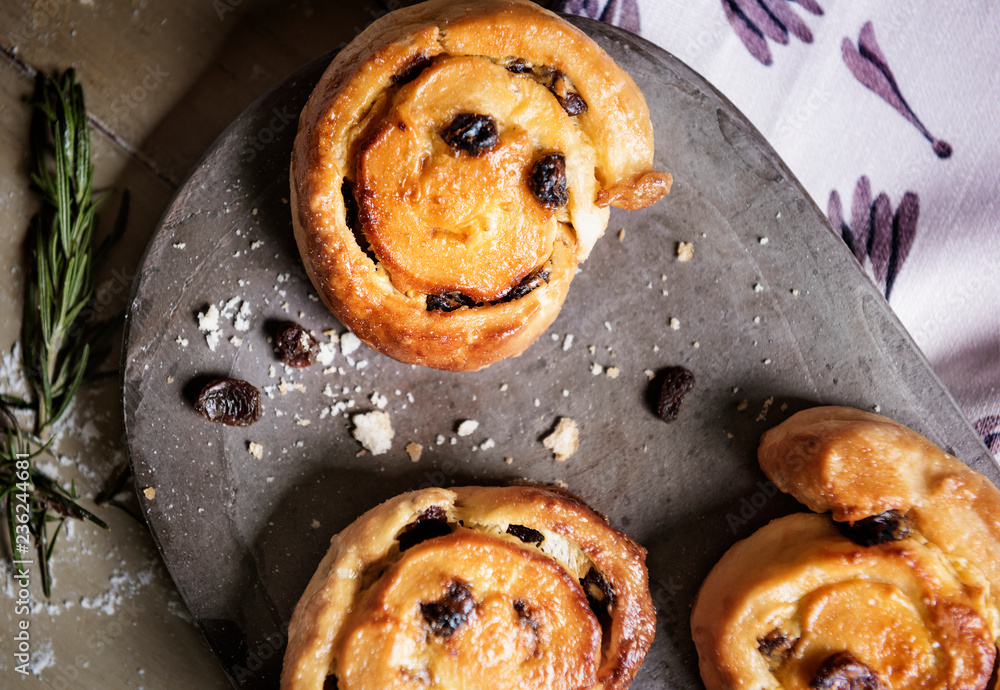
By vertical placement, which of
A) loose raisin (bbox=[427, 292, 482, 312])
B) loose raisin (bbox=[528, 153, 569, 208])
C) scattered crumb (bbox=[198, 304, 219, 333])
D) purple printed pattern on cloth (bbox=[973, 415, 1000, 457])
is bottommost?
scattered crumb (bbox=[198, 304, 219, 333])

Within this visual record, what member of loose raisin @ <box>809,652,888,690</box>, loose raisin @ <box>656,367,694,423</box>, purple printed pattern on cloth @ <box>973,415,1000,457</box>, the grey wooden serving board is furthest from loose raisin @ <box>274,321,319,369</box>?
purple printed pattern on cloth @ <box>973,415,1000,457</box>

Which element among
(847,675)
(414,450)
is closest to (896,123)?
(847,675)

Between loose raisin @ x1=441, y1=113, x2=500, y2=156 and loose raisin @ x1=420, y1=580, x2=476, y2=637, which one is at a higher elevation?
loose raisin @ x1=441, y1=113, x2=500, y2=156

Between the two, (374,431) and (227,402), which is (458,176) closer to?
(374,431)

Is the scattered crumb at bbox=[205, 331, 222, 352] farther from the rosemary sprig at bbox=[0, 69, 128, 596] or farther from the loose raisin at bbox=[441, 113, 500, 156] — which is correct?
the loose raisin at bbox=[441, 113, 500, 156]

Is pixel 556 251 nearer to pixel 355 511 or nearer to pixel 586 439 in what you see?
pixel 586 439
